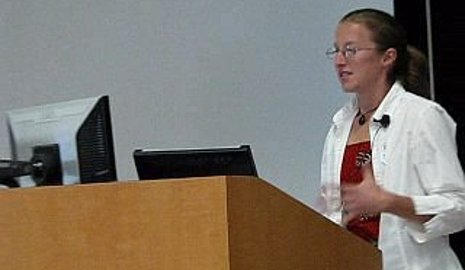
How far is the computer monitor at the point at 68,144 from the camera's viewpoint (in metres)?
2.19

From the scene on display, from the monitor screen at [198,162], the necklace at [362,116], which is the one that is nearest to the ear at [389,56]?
the necklace at [362,116]

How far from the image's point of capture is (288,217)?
1.72 m

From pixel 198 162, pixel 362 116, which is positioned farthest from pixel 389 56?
pixel 198 162

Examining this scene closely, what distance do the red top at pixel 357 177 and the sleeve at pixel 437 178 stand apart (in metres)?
0.16

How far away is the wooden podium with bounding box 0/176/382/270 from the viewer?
5.24 ft

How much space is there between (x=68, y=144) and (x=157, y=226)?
66cm

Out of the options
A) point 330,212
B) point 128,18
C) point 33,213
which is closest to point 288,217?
point 33,213

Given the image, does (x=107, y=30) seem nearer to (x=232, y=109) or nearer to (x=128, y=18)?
(x=128, y=18)

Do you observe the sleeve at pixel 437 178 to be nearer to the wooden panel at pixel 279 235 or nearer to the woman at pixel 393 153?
the woman at pixel 393 153

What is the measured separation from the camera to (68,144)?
2223 mm

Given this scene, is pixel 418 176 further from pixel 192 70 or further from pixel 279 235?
pixel 192 70

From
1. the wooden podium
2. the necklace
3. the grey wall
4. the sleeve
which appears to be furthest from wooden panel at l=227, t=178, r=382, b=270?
the grey wall

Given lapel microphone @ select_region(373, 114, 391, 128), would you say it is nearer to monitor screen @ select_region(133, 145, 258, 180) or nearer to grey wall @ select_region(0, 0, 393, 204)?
monitor screen @ select_region(133, 145, 258, 180)

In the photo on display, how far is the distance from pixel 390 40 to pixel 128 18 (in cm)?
153
